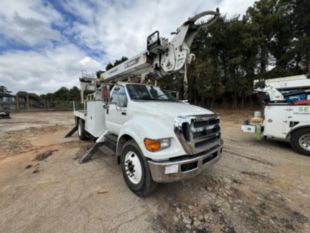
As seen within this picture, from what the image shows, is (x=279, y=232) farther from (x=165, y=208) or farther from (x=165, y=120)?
(x=165, y=120)

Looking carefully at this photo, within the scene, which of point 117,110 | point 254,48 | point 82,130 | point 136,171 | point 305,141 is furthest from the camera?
point 254,48

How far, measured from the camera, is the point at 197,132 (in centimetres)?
247

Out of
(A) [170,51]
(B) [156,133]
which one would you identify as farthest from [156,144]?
(A) [170,51]

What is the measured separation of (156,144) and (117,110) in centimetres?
169

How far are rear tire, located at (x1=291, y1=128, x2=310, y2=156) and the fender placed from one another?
4.47 meters

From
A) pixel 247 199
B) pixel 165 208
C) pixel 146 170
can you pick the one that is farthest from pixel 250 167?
pixel 146 170

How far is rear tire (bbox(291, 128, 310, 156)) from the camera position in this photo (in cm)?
455

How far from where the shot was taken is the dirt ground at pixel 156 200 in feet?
6.63

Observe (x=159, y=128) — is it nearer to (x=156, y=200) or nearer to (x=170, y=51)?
(x=156, y=200)

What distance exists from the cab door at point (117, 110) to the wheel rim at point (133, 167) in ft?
2.91

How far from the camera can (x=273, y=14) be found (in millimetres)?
17547

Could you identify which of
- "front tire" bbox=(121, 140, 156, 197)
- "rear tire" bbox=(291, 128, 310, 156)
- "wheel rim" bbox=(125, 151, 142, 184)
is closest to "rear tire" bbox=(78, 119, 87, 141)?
"front tire" bbox=(121, 140, 156, 197)

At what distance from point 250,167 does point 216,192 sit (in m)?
1.59

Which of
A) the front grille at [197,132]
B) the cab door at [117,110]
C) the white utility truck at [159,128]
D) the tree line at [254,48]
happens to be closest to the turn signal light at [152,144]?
the white utility truck at [159,128]
